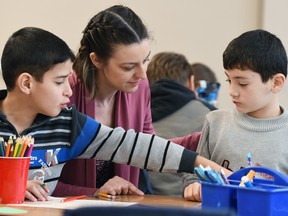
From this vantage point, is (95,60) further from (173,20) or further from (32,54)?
(173,20)

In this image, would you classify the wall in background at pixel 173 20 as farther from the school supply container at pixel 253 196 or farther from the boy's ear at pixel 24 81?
the school supply container at pixel 253 196

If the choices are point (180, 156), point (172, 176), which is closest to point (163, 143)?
point (180, 156)

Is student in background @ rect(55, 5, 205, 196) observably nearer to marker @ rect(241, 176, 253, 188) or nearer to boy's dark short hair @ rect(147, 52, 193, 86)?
marker @ rect(241, 176, 253, 188)

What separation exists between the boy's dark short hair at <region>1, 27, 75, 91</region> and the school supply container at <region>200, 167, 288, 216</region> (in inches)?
25.0

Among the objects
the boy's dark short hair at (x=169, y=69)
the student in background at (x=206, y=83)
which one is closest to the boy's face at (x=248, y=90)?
the boy's dark short hair at (x=169, y=69)

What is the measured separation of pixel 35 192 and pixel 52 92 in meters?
0.30

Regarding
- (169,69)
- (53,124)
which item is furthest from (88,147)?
(169,69)

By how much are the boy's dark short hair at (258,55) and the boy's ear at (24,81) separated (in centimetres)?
55

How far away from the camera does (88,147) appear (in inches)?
72.8

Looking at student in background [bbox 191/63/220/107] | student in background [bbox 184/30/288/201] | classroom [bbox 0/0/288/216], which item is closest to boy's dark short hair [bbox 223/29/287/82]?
student in background [bbox 184/30/288/201]

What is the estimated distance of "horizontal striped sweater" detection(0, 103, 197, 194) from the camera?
1.79m

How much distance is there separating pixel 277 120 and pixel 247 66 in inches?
6.9

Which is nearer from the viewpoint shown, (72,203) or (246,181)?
(246,181)

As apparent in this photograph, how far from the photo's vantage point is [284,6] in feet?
12.4
